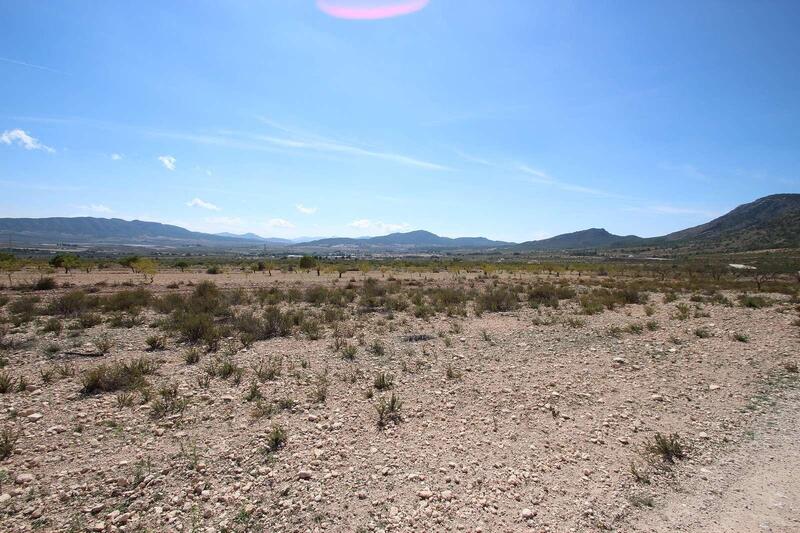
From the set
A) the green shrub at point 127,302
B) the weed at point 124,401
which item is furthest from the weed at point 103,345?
the green shrub at point 127,302

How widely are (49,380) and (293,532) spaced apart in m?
7.64

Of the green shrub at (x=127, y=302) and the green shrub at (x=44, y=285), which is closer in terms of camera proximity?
the green shrub at (x=127, y=302)

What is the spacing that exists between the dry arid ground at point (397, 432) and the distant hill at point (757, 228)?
109 m

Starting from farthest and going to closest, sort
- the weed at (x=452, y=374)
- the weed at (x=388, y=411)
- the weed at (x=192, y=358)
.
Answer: the weed at (x=192, y=358)
the weed at (x=452, y=374)
the weed at (x=388, y=411)

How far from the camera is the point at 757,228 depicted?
118000 mm

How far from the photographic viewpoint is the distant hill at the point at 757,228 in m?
99.4

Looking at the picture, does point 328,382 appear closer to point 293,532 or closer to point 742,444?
point 293,532

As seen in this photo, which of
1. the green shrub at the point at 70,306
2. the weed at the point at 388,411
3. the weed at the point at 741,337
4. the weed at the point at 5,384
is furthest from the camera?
the green shrub at the point at 70,306

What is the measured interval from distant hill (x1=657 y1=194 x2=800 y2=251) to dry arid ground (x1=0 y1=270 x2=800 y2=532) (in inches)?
4282

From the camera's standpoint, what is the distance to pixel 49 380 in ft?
27.6

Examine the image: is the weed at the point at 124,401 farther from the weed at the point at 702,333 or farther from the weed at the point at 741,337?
the weed at the point at 741,337

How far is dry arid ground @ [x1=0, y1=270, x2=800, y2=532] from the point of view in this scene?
4.59m

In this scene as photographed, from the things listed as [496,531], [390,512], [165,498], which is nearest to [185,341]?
[165,498]

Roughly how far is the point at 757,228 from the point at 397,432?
155945 millimetres
